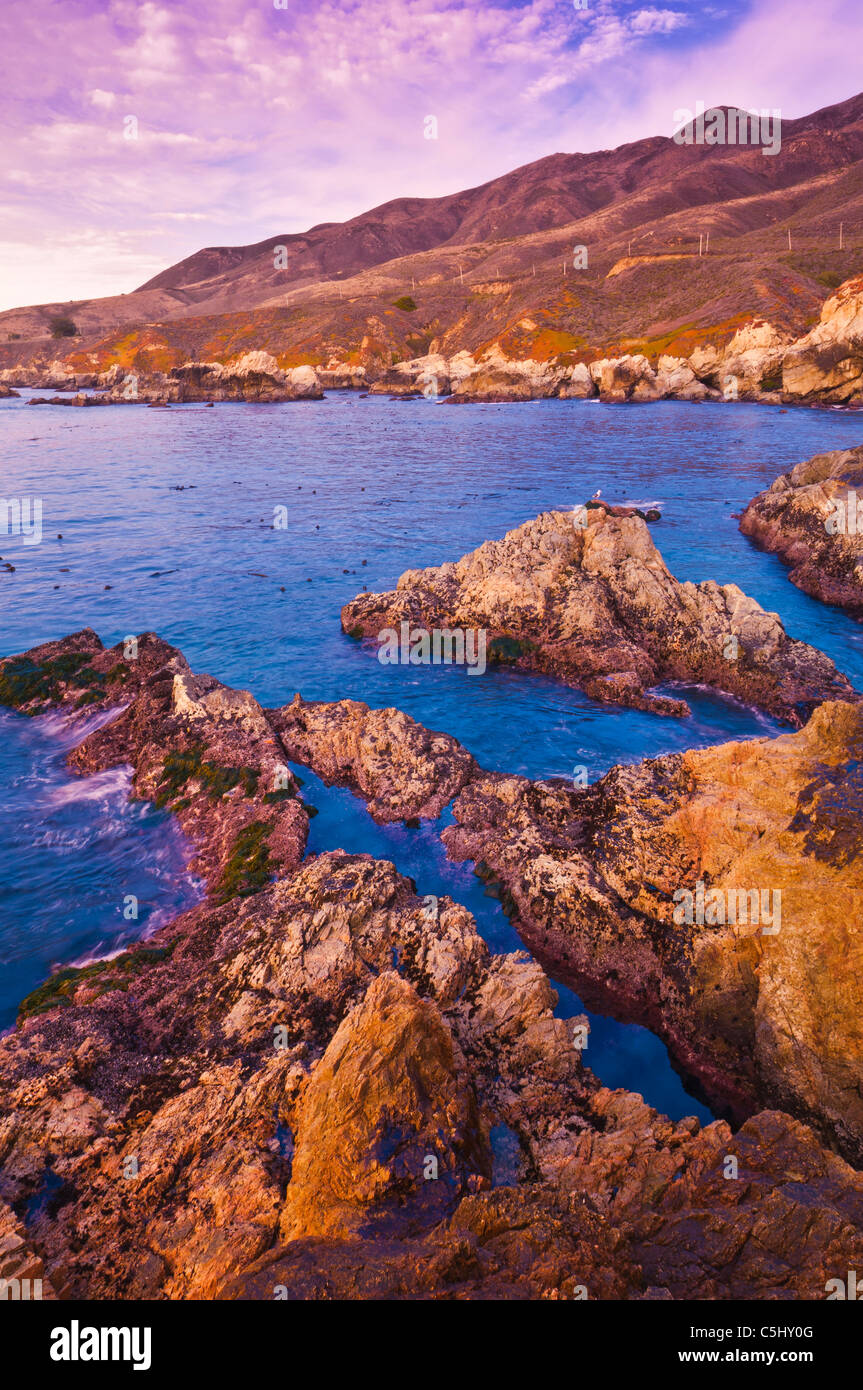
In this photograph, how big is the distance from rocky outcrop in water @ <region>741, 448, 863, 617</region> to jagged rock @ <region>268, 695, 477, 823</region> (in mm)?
21767

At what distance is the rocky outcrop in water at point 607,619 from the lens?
20953 millimetres

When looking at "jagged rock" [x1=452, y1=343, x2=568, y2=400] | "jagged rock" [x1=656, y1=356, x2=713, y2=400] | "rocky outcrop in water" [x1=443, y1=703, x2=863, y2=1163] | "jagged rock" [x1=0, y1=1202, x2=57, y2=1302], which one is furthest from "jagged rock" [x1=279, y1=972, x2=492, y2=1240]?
"jagged rock" [x1=452, y1=343, x2=568, y2=400]

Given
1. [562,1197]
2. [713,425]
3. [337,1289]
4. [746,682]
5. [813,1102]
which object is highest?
[713,425]

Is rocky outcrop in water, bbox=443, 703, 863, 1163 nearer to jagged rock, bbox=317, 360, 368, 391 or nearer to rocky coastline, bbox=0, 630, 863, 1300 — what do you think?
rocky coastline, bbox=0, 630, 863, 1300

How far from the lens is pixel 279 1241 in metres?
6.71

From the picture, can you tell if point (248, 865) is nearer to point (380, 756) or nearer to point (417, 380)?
point (380, 756)

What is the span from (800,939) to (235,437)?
9022 cm

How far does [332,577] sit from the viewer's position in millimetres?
33438

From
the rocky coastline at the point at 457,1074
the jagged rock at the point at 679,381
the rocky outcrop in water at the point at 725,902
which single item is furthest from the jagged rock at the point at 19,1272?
the jagged rock at the point at 679,381

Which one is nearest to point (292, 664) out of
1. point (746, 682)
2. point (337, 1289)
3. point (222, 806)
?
point (222, 806)

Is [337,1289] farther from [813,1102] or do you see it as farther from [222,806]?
[222,806]

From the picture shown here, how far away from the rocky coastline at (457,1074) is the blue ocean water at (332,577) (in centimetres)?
138

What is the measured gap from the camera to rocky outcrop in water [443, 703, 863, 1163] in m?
9.20

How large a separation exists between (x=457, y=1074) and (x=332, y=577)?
27.8m
